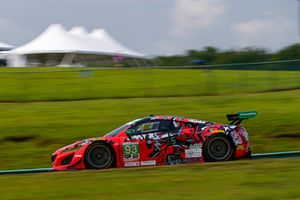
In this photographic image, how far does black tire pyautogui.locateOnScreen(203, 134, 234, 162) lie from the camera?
1291cm

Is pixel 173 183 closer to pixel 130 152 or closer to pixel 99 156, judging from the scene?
pixel 130 152

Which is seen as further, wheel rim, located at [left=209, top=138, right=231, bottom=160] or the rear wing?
the rear wing

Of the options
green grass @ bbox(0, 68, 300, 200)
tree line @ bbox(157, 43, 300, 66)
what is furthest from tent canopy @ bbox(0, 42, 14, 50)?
green grass @ bbox(0, 68, 300, 200)

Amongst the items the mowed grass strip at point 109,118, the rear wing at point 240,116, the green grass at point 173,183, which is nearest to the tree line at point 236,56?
the mowed grass strip at point 109,118

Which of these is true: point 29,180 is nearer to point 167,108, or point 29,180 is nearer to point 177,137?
point 177,137

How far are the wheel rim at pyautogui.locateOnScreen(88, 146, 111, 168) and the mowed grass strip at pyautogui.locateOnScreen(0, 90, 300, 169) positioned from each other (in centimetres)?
282

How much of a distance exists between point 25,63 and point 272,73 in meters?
35.1

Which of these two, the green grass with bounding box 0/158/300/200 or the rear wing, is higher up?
the rear wing

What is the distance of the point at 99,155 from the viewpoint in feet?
42.6

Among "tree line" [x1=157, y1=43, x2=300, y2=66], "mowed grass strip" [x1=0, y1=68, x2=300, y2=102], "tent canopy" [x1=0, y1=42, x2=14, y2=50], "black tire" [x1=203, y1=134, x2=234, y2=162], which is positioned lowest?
"black tire" [x1=203, y1=134, x2=234, y2=162]

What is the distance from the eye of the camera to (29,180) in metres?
10.4

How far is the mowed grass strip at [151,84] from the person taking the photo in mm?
24141

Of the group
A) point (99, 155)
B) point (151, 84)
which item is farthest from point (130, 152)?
point (151, 84)

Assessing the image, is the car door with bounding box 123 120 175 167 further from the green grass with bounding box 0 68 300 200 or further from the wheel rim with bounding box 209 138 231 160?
the green grass with bounding box 0 68 300 200
